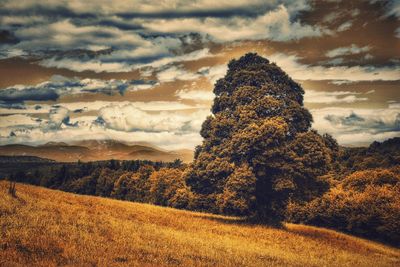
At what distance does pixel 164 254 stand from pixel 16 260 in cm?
539

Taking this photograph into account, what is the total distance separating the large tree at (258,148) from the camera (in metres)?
31.8

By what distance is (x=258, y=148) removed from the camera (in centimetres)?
3194

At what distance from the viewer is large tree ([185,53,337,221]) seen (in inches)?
1251

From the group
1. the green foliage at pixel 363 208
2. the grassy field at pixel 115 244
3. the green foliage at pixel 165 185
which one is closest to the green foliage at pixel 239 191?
the grassy field at pixel 115 244

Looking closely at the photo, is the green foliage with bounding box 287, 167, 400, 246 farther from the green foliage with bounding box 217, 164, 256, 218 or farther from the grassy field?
the grassy field

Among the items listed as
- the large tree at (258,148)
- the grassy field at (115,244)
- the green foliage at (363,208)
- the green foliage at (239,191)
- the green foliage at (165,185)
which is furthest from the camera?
the green foliage at (165,185)

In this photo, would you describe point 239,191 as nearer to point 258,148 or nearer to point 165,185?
point 258,148

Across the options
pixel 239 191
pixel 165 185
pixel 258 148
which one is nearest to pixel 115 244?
pixel 239 191

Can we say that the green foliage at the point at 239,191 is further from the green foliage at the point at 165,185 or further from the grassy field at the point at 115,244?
the green foliage at the point at 165,185

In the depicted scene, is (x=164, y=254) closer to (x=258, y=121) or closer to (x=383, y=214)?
(x=258, y=121)

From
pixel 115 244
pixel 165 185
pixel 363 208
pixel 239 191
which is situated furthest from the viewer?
pixel 165 185

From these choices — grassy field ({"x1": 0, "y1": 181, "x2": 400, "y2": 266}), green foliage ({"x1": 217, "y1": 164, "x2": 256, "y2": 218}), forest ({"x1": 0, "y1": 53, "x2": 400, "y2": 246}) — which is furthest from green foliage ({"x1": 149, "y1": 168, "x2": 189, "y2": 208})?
grassy field ({"x1": 0, "y1": 181, "x2": 400, "y2": 266})

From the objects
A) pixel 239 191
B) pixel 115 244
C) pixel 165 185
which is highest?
pixel 239 191

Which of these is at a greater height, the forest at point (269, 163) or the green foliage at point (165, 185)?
the forest at point (269, 163)
